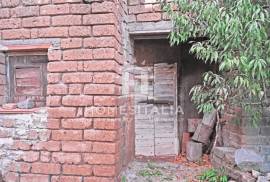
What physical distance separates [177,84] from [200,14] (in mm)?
2667

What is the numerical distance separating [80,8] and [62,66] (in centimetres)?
63

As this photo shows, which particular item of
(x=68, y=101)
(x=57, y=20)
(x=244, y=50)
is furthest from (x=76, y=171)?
(x=244, y=50)

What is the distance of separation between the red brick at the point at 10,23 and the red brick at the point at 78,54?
668 mm

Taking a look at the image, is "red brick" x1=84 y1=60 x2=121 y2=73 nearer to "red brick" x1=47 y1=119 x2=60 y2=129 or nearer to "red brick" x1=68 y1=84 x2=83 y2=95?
"red brick" x1=68 y1=84 x2=83 y2=95

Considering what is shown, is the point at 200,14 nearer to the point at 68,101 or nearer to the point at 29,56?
the point at 68,101

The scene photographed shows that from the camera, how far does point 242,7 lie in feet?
8.52

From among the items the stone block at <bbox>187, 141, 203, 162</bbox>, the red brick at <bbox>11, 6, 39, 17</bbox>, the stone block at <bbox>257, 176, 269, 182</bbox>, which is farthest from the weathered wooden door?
the red brick at <bbox>11, 6, 39, 17</bbox>

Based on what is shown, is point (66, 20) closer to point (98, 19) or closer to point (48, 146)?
point (98, 19)

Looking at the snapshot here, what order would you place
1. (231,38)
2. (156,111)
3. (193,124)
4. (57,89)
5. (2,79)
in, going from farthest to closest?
(193,124), (156,111), (2,79), (57,89), (231,38)

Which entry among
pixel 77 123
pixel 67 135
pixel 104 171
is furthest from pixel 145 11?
pixel 104 171

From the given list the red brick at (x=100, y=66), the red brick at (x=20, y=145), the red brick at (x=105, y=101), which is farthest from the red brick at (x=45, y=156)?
the red brick at (x=100, y=66)

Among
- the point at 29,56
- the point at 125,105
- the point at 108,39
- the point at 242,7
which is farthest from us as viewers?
the point at 125,105

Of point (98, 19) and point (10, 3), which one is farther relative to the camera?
point (10, 3)

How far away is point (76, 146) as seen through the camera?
10.1 ft
